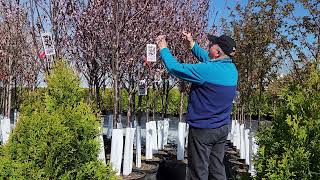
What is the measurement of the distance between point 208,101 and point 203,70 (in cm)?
29

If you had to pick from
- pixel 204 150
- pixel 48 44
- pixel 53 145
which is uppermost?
pixel 48 44

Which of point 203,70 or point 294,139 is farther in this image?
point 203,70

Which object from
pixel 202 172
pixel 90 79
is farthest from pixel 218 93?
pixel 90 79

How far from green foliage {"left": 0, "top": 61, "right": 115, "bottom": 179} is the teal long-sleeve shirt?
3.13 ft

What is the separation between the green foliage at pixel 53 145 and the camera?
8.14ft

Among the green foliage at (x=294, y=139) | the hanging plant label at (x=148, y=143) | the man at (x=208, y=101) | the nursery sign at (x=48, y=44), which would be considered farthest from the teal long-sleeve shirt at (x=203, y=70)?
the hanging plant label at (x=148, y=143)

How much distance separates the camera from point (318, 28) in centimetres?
834

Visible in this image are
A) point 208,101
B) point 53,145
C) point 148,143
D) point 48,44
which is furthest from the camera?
point 148,143

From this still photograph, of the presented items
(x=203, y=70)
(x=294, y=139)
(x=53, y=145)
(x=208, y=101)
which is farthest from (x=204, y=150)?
(x=53, y=145)

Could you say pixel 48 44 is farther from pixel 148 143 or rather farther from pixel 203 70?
pixel 148 143

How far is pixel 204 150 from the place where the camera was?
3666mm

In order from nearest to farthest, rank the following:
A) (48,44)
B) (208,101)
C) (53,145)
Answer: (53,145) → (208,101) → (48,44)

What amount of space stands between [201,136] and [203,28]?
18.6 feet

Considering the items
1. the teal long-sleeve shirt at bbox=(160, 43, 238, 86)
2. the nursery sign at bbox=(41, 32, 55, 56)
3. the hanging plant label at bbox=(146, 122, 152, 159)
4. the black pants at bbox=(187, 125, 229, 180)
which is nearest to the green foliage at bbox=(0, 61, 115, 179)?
the teal long-sleeve shirt at bbox=(160, 43, 238, 86)
